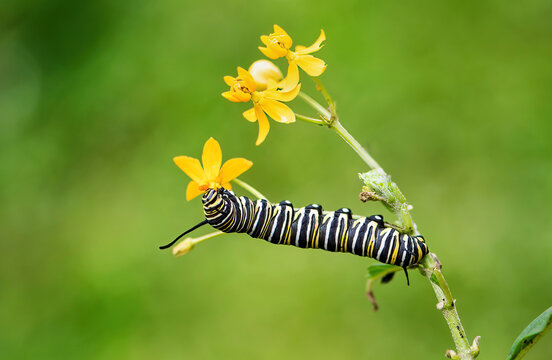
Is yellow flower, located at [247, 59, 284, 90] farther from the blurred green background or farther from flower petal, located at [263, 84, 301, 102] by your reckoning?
the blurred green background

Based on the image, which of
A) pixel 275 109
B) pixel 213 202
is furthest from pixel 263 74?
pixel 213 202

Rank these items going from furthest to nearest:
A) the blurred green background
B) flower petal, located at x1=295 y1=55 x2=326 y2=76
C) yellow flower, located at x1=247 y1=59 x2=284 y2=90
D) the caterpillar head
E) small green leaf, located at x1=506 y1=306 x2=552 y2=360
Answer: the blurred green background < yellow flower, located at x1=247 y1=59 x2=284 y2=90 < flower petal, located at x1=295 y1=55 x2=326 y2=76 < the caterpillar head < small green leaf, located at x1=506 y1=306 x2=552 y2=360

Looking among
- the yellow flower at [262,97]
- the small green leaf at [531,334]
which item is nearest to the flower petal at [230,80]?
the yellow flower at [262,97]

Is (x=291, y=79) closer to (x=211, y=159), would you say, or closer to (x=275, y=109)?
(x=275, y=109)

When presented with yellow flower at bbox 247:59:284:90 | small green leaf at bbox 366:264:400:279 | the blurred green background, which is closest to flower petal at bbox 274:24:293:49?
yellow flower at bbox 247:59:284:90

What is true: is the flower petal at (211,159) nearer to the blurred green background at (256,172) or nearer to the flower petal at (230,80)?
the flower petal at (230,80)

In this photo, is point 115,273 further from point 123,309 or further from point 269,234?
point 269,234

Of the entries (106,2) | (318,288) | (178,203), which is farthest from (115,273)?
(106,2)
